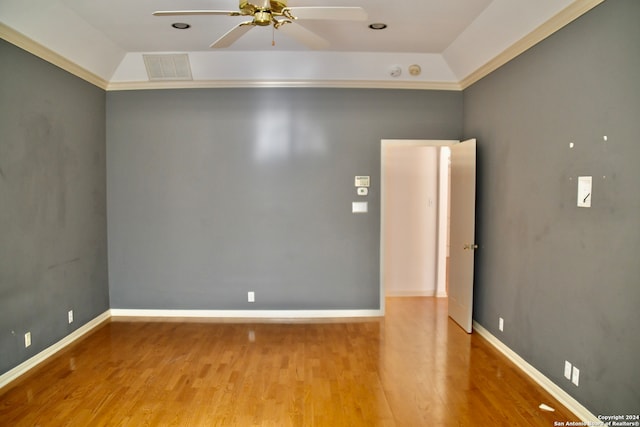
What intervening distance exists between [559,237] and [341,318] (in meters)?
2.56

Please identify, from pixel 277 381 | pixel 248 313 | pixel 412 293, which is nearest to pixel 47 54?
pixel 248 313

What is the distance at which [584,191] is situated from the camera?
2.45 m

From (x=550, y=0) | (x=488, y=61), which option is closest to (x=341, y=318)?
(x=488, y=61)

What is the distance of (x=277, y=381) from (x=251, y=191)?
87.9 inches

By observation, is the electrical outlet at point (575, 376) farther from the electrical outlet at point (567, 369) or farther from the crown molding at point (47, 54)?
the crown molding at point (47, 54)

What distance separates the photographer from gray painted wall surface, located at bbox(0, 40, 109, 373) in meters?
2.97

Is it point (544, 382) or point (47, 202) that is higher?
point (47, 202)

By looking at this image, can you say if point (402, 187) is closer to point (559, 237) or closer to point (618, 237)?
point (559, 237)

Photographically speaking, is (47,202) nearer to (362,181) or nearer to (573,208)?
(362,181)

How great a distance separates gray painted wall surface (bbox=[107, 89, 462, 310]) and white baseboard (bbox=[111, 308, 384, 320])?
7 centimetres

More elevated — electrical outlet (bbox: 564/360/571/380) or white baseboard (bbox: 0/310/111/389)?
electrical outlet (bbox: 564/360/571/380)

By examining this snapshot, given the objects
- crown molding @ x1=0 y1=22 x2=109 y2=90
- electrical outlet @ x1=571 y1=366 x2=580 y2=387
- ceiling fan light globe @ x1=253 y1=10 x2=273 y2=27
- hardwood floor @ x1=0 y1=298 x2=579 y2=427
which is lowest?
hardwood floor @ x1=0 y1=298 x2=579 y2=427

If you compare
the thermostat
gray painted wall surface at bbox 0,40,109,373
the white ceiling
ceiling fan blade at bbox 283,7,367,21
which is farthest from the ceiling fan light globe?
the thermostat

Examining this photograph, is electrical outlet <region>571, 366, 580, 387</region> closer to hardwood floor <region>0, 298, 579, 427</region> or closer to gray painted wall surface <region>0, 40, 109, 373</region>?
hardwood floor <region>0, 298, 579, 427</region>
